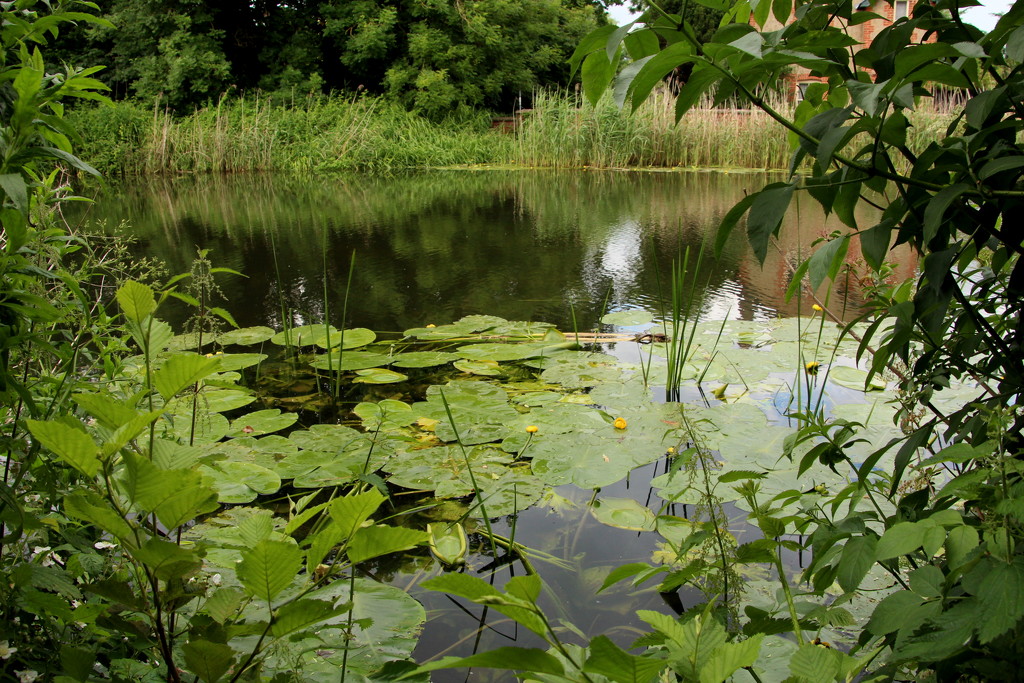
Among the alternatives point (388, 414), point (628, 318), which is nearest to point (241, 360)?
point (388, 414)

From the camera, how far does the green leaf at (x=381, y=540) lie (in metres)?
0.61

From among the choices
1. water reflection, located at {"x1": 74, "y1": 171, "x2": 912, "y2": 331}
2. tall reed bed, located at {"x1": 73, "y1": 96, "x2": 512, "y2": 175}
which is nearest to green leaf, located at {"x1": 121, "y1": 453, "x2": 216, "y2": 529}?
water reflection, located at {"x1": 74, "y1": 171, "x2": 912, "y2": 331}

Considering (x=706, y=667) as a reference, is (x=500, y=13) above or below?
above

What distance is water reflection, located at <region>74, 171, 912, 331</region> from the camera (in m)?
3.39

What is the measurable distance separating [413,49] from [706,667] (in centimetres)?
1478

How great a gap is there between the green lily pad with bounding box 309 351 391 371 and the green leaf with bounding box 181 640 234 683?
69.7 inches

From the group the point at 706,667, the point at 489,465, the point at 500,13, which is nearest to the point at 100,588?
the point at 706,667

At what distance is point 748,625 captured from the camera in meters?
0.85

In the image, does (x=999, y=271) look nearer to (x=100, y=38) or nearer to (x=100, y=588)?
(x=100, y=588)

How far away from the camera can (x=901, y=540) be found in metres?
0.58

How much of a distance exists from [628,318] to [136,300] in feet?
7.58

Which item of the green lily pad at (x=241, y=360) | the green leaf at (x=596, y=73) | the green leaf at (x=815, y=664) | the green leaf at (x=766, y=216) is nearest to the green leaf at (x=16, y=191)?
→ the green leaf at (x=596, y=73)

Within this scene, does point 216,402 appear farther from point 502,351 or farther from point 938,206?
point 938,206

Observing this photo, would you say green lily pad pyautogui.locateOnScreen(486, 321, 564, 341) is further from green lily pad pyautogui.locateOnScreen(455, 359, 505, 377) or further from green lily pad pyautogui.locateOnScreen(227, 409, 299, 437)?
green lily pad pyautogui.locateOnScreen(227, 409, 299, 437)
